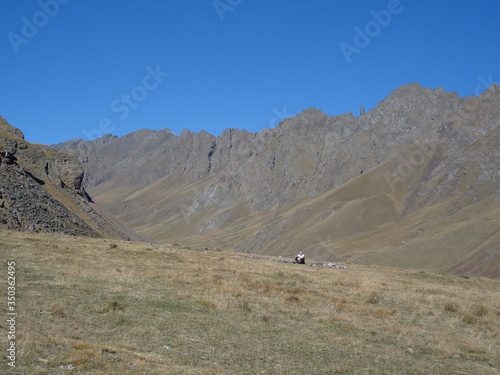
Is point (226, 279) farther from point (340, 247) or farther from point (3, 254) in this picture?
point (340, 247)

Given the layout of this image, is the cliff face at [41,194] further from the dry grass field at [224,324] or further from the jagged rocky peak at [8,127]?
the dry grass field at [224,324]

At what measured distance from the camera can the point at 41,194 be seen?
62.3 meters

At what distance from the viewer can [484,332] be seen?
68.4 feet

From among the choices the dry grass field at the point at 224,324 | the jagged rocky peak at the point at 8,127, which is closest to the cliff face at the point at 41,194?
the jagged rocky peak at the point at 8,127

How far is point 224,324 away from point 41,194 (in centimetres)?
5149

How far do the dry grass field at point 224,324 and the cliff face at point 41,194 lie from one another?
A: 2344 cm

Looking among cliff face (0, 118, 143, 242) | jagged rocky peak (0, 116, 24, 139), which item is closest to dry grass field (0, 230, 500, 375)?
cliff face (0, 118, 143, 242)

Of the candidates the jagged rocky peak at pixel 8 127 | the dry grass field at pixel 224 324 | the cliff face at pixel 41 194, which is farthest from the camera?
the jagged rocky peak at pixel 8 127

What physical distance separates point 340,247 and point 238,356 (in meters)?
181

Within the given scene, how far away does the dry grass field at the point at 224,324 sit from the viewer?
12.7 metres

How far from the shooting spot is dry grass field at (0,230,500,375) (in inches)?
498

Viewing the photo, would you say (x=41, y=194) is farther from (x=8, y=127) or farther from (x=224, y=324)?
(x=224, y=324)

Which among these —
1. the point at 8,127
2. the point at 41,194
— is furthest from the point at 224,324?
the point at 8,127

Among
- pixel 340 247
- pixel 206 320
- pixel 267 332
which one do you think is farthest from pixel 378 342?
pixel 340 247
